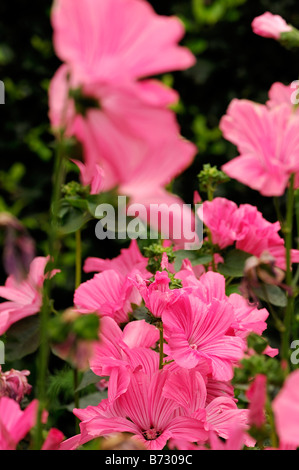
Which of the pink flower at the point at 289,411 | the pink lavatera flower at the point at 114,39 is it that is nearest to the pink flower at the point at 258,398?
the pink flower at the point at 289,411

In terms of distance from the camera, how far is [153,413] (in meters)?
0.50

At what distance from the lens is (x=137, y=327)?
53 cm

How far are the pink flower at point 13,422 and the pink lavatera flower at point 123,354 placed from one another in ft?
0.38

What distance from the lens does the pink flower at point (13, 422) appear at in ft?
1.20

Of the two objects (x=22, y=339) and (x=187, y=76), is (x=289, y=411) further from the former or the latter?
(x=187, y=76)

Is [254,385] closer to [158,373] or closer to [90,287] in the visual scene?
[158,373]

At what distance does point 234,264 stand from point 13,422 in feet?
1.12

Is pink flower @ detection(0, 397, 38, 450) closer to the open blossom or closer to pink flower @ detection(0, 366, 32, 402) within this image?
pink flower @ detection(0, 366, 32, 402)

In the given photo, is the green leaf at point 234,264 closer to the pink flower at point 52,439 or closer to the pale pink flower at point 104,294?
the pale pink flower at point 104,294

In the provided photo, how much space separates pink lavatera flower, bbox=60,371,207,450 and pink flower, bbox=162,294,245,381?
0.7 inches

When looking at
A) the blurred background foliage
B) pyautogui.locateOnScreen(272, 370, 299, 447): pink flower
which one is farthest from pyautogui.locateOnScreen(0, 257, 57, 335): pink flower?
the blurred background foliage

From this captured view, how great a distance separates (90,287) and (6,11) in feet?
4.79

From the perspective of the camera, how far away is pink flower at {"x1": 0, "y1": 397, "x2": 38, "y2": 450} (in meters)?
0.36

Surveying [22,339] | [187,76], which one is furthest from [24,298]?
[187,76]
